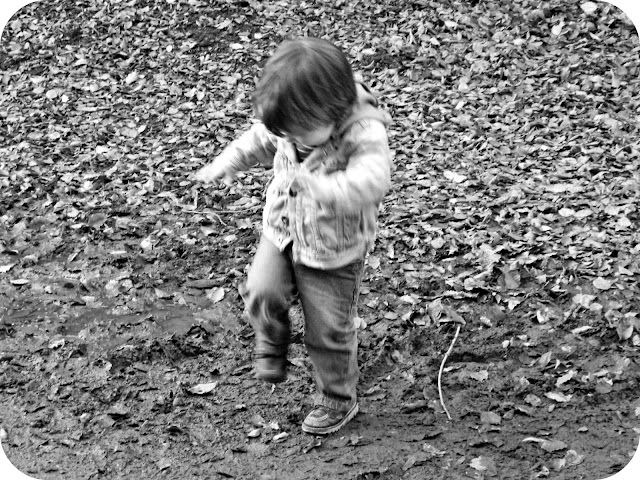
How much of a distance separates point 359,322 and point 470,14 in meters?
4.80

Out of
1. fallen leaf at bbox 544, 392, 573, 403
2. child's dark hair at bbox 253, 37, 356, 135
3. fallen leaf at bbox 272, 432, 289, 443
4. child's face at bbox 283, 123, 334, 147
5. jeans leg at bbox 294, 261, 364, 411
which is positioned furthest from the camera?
fallen leaf at bbox 544, 392, 573, 403

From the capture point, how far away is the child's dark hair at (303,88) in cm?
288

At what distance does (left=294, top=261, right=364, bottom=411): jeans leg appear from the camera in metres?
3.42

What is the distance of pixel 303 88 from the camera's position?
2.89 meters

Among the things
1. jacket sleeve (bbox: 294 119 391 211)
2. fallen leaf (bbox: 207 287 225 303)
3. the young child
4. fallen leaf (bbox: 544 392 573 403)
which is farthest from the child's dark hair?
fallen leaf (bbox: 207 287 225 303)

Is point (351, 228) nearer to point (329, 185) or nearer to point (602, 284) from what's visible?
point (329, 185)

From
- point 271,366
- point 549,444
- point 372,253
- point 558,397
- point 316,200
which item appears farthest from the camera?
point 372,253

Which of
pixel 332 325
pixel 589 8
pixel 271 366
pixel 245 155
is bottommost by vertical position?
pixel 589 8

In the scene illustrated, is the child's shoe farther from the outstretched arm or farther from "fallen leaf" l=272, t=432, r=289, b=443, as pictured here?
the outstretched arm

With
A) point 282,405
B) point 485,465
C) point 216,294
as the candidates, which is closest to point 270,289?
point 282,405

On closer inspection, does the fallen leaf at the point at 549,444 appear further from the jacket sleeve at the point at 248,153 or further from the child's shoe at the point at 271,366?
the jacket sleeve at the point at 248,153

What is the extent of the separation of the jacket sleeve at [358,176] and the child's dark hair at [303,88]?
0.45 feet

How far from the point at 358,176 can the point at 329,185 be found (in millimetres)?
110

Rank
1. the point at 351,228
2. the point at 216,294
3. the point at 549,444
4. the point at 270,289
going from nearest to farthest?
1. the point at 351,228
2. the point at 270,289
3. the point at 549,444
4. the point at 216,294
